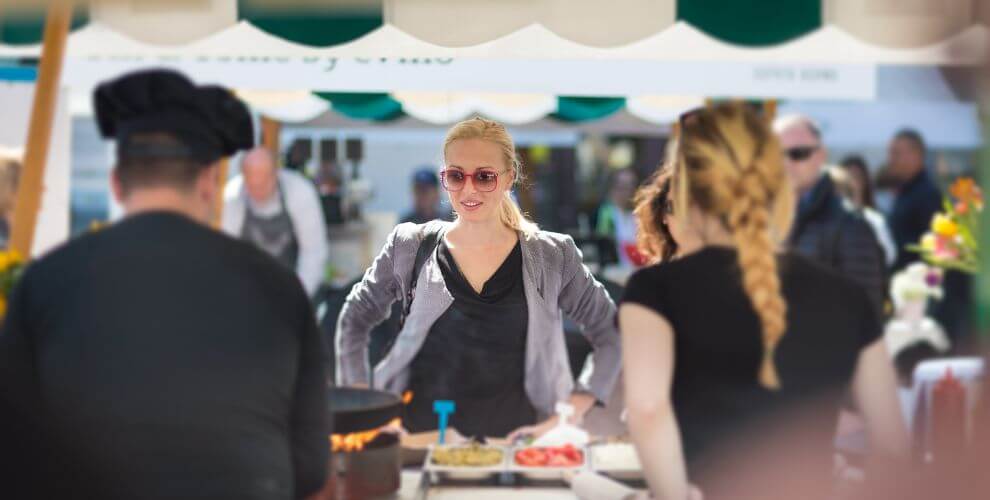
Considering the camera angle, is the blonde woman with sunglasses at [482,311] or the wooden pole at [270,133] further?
the wooden pole at [270,133]

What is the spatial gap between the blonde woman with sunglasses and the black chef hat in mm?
766

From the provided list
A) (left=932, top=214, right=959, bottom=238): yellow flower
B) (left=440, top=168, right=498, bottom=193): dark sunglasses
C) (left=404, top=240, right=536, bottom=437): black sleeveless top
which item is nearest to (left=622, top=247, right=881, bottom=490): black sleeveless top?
(left=440, top=168, right=498, bottom=193): dark sunglasses

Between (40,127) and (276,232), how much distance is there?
0.95 metres

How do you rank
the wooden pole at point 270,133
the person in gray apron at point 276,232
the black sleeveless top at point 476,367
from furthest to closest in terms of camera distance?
the wooden pole at point 270,133 → the person in gray apron at point 276,232 → the black sleeveless top at point 476,367

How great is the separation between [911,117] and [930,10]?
291cm

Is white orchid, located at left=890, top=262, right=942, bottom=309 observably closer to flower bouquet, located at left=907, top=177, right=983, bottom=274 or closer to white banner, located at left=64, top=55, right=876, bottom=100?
flower bouquet, located at left=907, top=177, right=983, bottom=274

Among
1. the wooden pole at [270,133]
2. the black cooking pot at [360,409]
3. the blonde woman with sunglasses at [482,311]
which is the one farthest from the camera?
the wooden pole at [270,133]

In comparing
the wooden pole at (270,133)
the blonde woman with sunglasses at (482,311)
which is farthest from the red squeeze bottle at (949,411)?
the wooden pole at (270,133)

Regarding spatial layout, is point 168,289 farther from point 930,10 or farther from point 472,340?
point 930,10

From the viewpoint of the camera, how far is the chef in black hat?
4.58 ft

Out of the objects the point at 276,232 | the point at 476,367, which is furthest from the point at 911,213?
the point at 276,232

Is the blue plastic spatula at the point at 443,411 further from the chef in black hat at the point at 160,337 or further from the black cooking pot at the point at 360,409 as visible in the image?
the chef in black hat at the point at 160,337

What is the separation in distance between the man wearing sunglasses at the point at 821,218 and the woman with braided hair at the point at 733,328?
12cm

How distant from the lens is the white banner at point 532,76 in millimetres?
2193
